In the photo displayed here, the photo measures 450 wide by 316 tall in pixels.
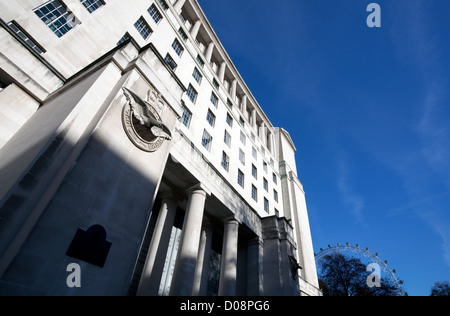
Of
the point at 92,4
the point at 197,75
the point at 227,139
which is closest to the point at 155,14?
the point at 197,75

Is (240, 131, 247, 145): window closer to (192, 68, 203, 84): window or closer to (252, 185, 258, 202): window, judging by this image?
(252, 185, 258, 202): window

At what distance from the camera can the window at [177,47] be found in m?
24.5

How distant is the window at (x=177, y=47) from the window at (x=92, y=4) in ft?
26.6

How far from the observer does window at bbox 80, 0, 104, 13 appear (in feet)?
53.2

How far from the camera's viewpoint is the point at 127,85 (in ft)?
32.9

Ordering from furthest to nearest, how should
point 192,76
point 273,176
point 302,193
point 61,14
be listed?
point 302,193 → point 273,176 → point 192,76 → point 61,14

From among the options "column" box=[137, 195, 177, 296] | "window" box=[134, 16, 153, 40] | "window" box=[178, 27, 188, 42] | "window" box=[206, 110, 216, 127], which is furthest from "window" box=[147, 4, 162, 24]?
"column" box=[137, 195, 177, 296]

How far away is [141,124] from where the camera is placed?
9875mm

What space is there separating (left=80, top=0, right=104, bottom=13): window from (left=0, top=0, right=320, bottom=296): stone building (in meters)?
0.10

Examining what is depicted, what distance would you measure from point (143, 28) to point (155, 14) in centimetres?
376
